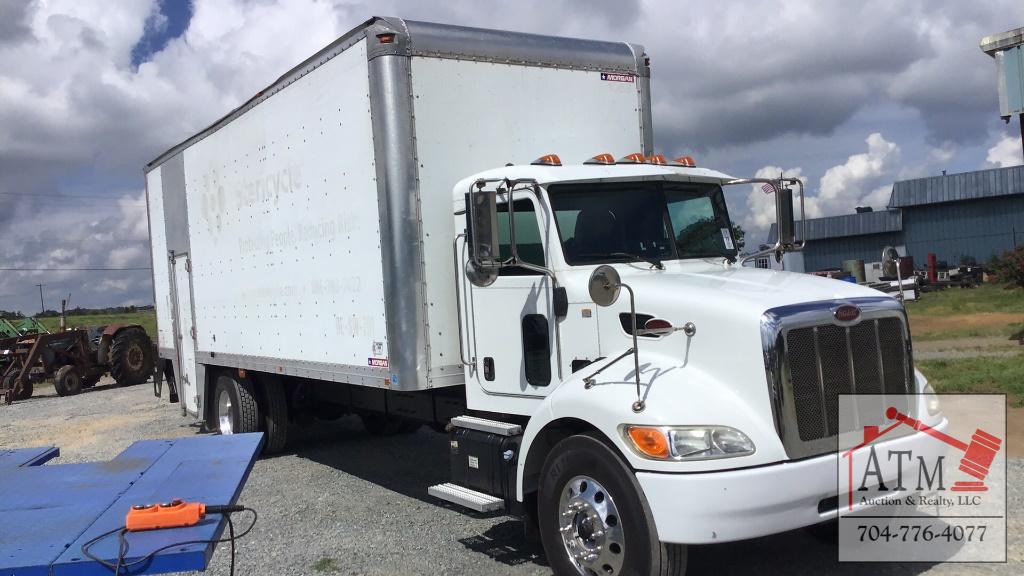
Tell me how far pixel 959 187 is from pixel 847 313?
5082 centimetres

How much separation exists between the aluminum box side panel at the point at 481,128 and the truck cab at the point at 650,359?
226 millimetres

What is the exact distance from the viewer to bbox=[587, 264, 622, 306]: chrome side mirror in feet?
14.6

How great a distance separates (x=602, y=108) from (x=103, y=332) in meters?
20.8

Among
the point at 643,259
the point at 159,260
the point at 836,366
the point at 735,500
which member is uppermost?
the point at 159,260

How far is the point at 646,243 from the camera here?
5.70 m

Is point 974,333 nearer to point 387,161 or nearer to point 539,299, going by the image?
point 539,299

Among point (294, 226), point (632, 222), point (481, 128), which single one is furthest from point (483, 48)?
point (294, 226)

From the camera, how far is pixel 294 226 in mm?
→ 7914

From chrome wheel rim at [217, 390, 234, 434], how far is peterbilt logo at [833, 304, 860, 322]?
7386mm

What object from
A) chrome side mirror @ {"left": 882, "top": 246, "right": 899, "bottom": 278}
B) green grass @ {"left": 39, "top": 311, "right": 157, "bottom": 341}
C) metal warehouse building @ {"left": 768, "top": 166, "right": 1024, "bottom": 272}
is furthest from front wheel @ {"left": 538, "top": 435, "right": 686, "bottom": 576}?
metal warehouse building @ {"left": 768, "top": 166, "right": 1024, "bottom": 272}

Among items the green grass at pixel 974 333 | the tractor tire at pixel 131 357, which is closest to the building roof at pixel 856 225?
the green grass at pixel 974 333

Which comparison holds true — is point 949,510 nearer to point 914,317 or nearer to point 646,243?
point 646,243

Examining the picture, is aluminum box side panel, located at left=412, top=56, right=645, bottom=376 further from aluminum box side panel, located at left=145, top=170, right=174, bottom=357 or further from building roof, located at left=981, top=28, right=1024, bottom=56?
building roof, located at left=981, top=28, right=1024, bottom=56

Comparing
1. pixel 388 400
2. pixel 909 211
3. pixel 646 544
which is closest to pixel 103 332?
pixel 388 400
